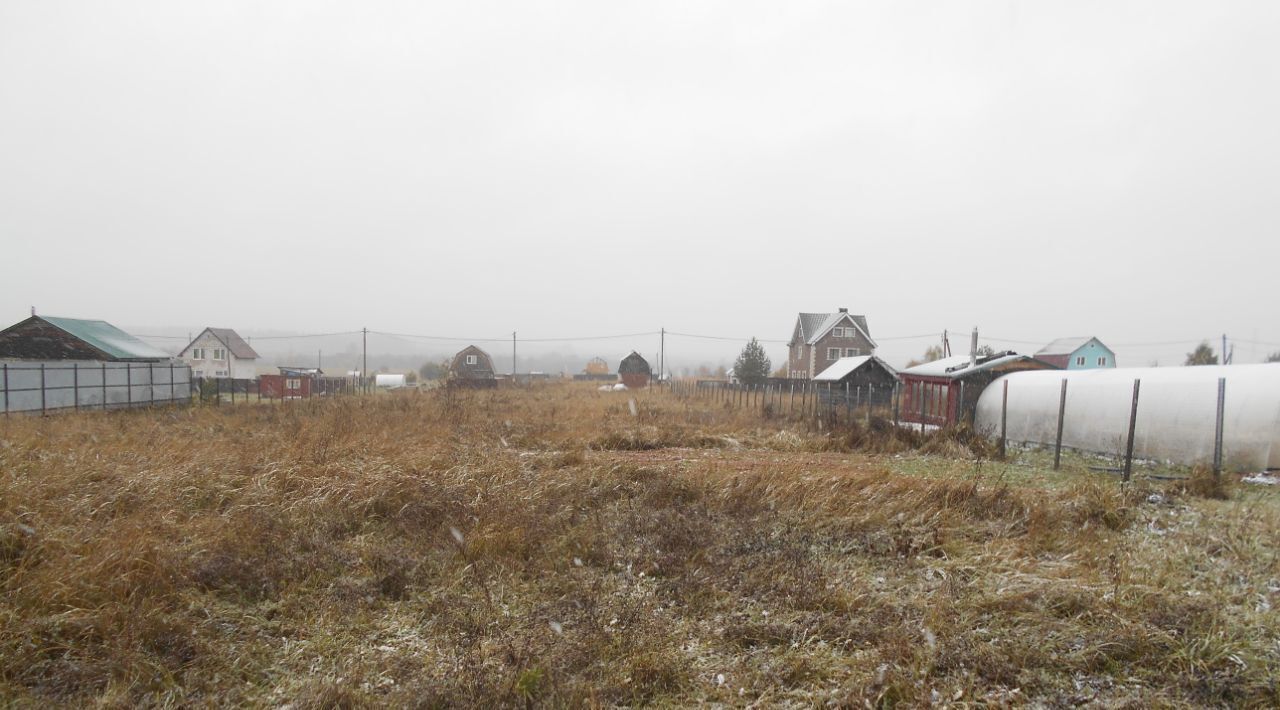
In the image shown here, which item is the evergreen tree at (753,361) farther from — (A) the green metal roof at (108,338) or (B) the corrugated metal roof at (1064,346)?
(A) the green metal roof at (108,338)

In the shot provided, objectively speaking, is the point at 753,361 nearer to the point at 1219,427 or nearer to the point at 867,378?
the point at 867,378

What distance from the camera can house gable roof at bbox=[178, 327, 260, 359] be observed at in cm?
5406

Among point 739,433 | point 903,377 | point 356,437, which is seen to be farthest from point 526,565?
point 903,377

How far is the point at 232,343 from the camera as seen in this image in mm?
55500

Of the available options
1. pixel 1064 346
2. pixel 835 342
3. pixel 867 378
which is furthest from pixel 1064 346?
pixel 867 378

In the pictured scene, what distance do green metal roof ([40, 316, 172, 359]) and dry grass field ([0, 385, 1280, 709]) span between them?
64.8ft

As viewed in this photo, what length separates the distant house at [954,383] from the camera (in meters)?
18.6

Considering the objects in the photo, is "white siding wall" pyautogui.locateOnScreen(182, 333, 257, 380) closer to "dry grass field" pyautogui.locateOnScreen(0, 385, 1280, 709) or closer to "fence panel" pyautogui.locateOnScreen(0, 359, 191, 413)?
"fence panel" pyautogui.locateOnScreen(0, 359, 191, 413)

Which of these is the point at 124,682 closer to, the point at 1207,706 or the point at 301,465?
the point at 301,465

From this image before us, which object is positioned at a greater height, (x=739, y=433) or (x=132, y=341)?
(x=132, y=341)

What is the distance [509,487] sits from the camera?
7.52 metres

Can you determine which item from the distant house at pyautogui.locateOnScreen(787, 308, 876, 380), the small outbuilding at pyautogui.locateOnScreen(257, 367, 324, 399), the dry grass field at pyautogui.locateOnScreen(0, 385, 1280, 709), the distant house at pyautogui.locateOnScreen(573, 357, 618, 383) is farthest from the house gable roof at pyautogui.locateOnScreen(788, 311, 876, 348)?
the dry grass field at pyautogui.locateOnScreen(0, 385, 1280, 709)

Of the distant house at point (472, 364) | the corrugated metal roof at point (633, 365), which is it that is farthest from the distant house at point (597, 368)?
the corrugated metal roof at point (633, 365)

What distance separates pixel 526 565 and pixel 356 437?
5.94m
